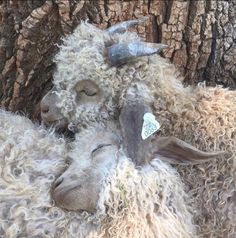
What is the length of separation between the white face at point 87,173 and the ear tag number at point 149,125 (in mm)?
187

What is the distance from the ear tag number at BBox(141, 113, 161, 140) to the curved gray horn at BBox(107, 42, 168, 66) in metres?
0.34

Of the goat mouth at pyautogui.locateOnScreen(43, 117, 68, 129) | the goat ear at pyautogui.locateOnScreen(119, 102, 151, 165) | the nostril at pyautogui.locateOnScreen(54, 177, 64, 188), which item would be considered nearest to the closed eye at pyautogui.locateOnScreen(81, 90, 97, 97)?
the goat mouth at pyautogui.locateOnScreen(43, 117, 68, 129)

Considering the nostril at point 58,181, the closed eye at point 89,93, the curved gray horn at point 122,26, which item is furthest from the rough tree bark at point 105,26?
the nostril at point 58,181

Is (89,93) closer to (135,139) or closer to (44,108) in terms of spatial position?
(44,108)

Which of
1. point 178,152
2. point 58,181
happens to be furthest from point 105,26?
point 58,181

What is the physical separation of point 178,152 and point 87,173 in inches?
20.4

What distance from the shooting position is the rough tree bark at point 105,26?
4.07 meters

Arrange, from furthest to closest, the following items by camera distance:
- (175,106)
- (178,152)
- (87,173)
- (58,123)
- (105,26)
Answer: (105,26)
(58,123)
(175,106)
(178,152)
(87,173)

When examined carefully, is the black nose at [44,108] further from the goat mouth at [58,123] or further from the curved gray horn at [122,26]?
the curved gray horn at [122,26]

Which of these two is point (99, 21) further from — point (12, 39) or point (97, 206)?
point (97, 206)

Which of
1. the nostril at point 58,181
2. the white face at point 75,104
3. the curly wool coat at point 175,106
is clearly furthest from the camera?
the white face at point 75,104

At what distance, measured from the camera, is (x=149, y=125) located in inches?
142

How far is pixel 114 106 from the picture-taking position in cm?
383

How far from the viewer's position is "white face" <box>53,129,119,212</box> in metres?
3.44
